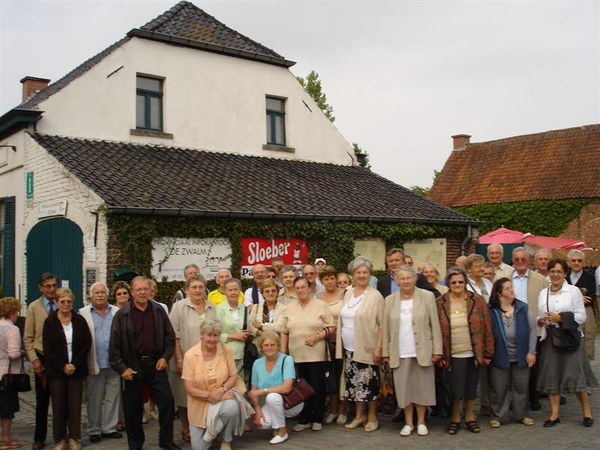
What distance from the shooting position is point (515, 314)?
757 cm

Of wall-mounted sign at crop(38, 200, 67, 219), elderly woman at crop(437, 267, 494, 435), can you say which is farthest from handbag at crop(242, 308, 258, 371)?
wall-mounted sign at crop(38, 200, 67, 219)

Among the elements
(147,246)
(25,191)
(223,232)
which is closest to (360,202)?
(223,232)

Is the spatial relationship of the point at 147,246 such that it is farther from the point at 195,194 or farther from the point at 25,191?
the point at 25,191

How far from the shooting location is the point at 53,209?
1292 cm

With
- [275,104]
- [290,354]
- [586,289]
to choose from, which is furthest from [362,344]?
[275,104]

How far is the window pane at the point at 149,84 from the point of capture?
16312mm

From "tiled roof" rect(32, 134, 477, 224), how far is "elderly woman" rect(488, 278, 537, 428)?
6489 millimetres

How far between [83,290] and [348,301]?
6.22m

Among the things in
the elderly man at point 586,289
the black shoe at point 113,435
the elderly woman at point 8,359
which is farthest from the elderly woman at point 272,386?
the elderly man at point 586,289

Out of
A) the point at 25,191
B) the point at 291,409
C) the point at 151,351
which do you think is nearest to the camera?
the point at 151,351

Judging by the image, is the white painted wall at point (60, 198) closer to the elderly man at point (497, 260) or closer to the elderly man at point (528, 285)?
the elderly man at point (497, 260)

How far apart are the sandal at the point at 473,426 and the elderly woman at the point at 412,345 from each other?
477 mm

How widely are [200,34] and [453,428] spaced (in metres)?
13.5

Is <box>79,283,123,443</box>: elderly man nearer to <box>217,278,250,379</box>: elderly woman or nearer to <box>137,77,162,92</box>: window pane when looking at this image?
<box>217,278,250,379</box>: elderly woman
